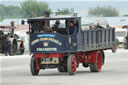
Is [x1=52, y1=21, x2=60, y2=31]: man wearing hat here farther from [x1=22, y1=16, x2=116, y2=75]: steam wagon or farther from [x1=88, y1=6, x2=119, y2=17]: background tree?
[x1=88, y1=6, x2=119, y2=17]: background tree

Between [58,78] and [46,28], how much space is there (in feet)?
8.37

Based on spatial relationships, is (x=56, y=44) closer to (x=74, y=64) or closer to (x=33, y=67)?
(x=74, y=64)

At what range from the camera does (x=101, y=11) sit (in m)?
194

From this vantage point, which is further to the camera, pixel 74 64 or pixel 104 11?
pixel 104 11

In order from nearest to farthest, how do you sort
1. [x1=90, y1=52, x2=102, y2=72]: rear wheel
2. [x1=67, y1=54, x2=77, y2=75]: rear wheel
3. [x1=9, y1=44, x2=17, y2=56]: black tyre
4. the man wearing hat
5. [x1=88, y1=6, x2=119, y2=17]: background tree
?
1. [x1=67, y1=54, x2=77, y2=75]: rear wheel
2. the man wearing hat
3. [x1=90, y1=52, x2=102, y2=72]: rear wheel
4. [x1=9, y1=44, x2=17, y2=56]: black tyre
5. [x1=88, y1=6, x2=119, y2=17]: background tree

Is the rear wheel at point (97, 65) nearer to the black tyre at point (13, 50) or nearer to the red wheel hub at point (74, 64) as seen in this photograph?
the red wheel hub at point (74, 64)

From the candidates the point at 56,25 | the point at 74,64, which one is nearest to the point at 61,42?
the point at 74,64

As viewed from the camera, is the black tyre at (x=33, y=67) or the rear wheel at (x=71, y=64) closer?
the rear wheel at (x=71, y=64)

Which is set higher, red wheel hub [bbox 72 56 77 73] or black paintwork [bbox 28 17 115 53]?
black paintwork [bbox 28 17 115 53]

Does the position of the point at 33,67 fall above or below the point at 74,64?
below

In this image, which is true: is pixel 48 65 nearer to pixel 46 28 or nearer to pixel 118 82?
pixel 46 28

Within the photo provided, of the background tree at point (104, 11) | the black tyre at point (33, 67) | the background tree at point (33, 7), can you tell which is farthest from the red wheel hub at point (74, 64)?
the background tree at point (104, 11)

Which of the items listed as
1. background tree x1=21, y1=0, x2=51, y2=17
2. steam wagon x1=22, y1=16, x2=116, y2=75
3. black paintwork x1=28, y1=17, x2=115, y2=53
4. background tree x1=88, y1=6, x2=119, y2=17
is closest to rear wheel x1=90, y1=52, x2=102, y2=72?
steam wagon x1=22, y1=16, x2=116, y2=75

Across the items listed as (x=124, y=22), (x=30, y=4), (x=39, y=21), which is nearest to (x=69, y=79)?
(x=39, y=21)
